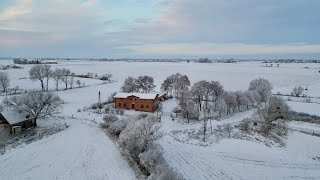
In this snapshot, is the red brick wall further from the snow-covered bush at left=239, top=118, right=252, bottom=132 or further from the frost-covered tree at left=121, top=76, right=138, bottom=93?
the snow-covered bush at left=239, top=118, right=252, bottom=132

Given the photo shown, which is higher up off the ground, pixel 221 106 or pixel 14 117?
pixel 14 117

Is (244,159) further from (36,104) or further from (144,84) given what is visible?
(144,84)

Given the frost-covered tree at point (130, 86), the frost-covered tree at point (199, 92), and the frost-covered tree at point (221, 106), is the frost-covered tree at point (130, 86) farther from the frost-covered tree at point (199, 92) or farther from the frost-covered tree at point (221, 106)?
the frost-covered tree at point (221, 106)

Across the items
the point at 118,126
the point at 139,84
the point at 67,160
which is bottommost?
the point at 67,160

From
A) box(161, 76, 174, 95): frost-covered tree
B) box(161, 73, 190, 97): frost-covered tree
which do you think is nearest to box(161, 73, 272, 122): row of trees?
box(161, 73, 190, 97): frost-covered tree

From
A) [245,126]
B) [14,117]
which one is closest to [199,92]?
[245,126]
